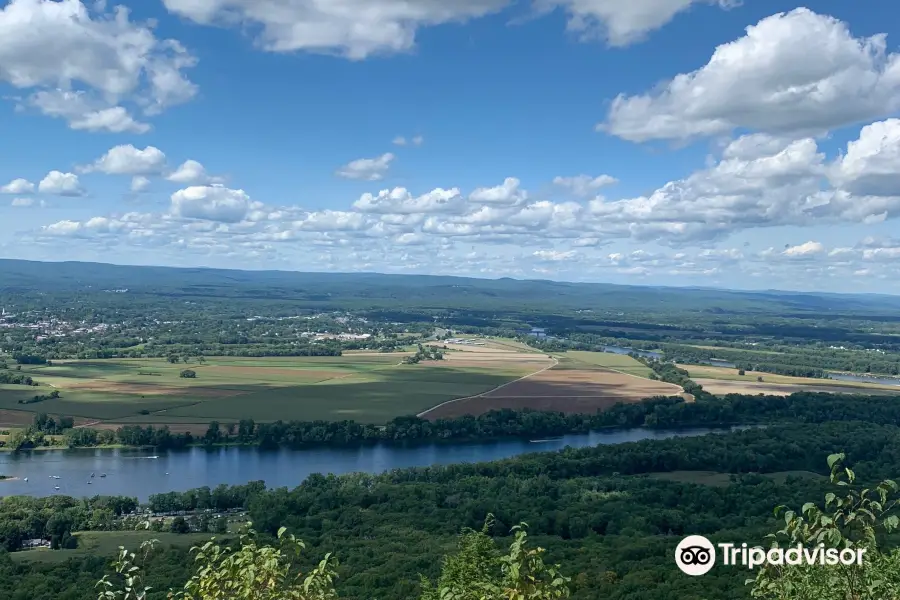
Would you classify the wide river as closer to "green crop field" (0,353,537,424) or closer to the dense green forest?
the dense green forest

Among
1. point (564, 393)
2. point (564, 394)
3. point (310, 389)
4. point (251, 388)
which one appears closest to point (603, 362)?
point (564, 393)

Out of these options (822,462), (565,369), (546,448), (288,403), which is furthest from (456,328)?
(822,462)

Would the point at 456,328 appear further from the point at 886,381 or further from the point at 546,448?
the point at 546,448

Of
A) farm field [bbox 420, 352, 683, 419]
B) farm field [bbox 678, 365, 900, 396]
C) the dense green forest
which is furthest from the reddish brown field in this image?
the dense green forest

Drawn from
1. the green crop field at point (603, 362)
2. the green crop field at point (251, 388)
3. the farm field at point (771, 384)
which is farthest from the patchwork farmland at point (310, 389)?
the farm field at point (771, 384)

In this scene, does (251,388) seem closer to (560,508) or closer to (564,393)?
(564,393)

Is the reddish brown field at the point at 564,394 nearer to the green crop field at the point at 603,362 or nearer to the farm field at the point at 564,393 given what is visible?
the farm field at the point at 564,393
